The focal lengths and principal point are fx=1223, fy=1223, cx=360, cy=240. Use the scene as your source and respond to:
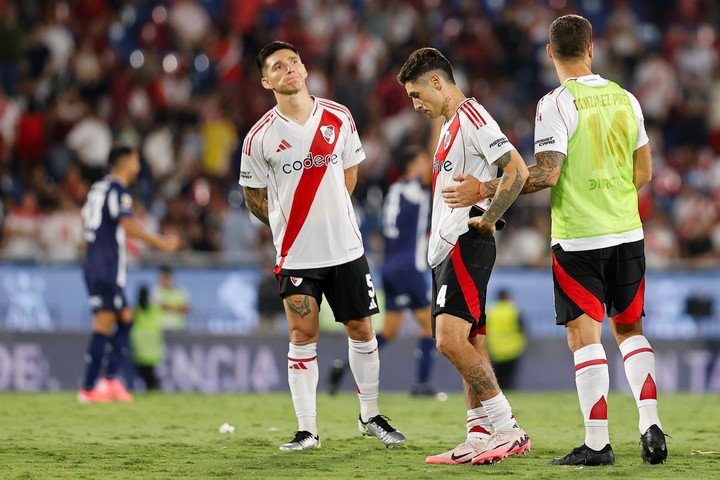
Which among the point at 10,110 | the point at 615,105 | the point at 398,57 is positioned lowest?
the point at 615,105

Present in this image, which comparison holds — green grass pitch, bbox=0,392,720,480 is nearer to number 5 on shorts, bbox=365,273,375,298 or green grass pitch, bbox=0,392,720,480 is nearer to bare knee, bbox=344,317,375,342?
bare knee, bbox=344,317,375,342

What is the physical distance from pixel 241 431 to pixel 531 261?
8.46 meters

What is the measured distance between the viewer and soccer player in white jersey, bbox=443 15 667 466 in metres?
7.14

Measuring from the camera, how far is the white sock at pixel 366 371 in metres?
8.41

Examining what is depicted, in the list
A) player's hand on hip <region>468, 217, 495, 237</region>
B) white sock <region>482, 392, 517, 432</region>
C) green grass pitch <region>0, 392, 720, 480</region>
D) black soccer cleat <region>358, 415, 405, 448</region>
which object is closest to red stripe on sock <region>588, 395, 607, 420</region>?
green grass pitch <region>0, 392, 720, 480</region>

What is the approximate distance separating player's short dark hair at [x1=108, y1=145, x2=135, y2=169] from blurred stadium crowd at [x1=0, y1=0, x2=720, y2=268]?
3.63 metres

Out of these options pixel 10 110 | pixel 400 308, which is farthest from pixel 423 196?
pixel 10 110

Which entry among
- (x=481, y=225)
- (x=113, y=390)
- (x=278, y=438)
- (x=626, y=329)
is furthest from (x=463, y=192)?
(x=113, y=390)

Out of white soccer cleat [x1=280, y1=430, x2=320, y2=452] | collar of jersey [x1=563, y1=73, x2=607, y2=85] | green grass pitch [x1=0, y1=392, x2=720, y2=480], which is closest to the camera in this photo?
green grass pitch [x1=0, y1=392, x2=720, y2=480]

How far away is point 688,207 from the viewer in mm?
18672

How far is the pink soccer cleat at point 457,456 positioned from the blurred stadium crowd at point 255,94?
29.2ft

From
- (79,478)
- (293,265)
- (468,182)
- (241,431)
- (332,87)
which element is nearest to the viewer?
(79,478)

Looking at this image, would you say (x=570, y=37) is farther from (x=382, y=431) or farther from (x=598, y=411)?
(x=382, y=431)

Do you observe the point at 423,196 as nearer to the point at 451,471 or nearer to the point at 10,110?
the point at 451,471
